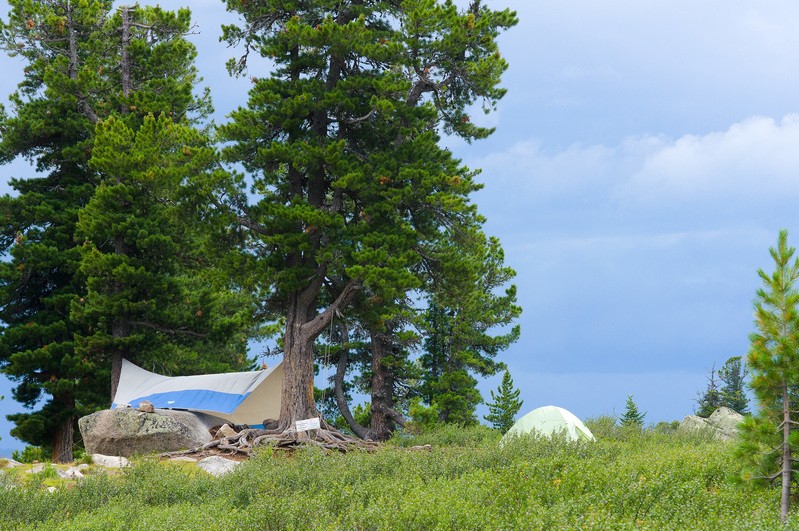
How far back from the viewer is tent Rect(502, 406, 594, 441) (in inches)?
705

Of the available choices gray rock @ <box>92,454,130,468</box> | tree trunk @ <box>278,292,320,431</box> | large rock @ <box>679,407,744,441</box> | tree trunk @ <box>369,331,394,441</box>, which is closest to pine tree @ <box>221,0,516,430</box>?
tree trunk @ <box>278,292,320,431</box>

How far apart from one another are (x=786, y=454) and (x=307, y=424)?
437 inches

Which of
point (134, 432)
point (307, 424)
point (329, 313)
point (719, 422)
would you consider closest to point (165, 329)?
point (134, 432)

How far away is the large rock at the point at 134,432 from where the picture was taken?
17953mm

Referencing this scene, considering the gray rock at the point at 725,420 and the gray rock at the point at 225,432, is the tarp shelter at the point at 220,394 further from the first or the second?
the gray rock at the point at 725,420

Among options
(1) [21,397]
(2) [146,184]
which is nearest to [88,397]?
(1) [21,397]

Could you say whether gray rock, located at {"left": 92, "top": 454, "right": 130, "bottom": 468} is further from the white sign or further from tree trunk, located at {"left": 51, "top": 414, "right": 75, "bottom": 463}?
tree trunk, located at {"left": 51, "top": 414, "right": 75, "bottom": 463}

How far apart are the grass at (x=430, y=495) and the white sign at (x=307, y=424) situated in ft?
16.7

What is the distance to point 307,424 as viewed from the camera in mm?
17656

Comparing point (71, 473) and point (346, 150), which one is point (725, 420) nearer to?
point (346, 150)

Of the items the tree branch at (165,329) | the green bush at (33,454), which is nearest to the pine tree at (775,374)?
the tree branch at (165,329)

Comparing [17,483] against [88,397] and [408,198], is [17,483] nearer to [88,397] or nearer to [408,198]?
[408,198]

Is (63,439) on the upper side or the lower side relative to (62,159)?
lower

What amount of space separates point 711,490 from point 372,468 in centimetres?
470
